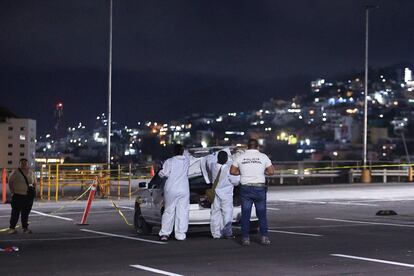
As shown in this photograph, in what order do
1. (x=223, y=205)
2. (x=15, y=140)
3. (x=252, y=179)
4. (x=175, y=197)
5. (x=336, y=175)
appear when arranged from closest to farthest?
(x=252, y=179) → (x=175, y=197) → (x=223, y=205) → (x=336, y=175) → (x=15, y=140)

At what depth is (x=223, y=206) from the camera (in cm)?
1551

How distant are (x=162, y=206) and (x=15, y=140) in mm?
69817

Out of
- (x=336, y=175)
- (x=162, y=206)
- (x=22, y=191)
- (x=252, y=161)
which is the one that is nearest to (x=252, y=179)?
(x=252, y=161)

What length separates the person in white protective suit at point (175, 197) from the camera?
599 inches

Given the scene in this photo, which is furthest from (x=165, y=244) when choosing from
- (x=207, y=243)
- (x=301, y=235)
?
(x=301, y=235)

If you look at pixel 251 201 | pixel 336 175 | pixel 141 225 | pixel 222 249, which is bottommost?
pixel 222 249

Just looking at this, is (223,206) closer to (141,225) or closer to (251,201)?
(251,201)

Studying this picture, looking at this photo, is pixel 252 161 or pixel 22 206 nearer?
pixel 252 161

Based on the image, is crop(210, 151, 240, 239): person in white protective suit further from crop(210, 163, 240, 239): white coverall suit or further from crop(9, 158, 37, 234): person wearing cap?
crop(9, 158, 37, 234): person wearing cap

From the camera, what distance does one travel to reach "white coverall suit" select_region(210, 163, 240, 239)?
15500mm

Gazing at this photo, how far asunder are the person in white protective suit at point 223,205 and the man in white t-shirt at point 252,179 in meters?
1.38

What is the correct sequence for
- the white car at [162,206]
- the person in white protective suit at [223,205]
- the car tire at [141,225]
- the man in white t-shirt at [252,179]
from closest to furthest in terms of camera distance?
the man in white t-shirt at [252,179]
the person in white protective suit at [223,205]
the white car at [162,206]
the car tire at [141,225]

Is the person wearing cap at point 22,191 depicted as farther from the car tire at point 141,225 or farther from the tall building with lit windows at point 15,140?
the tall building with lit windows at point 15,140

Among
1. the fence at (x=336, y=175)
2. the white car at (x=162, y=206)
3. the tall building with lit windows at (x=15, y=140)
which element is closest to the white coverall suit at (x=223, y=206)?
the white car at (x=162, y=206)
